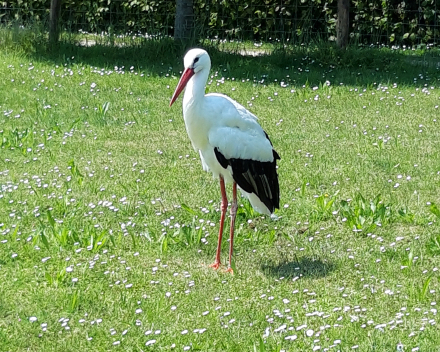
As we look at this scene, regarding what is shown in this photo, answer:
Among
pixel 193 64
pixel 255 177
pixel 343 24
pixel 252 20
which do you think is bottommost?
pixel 255 177

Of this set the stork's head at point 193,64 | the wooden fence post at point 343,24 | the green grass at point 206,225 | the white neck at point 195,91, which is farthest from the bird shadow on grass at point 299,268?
the wooden fence post at point 343,24

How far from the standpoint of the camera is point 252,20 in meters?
15.0

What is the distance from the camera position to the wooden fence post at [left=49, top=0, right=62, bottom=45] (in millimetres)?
12805

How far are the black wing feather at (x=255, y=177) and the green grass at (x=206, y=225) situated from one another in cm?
32

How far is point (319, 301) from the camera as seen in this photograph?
5059mm

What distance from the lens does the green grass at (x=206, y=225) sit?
4730 millimetres

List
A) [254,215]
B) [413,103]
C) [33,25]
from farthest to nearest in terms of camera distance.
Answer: [33,25] → [413,103] → [254,215]

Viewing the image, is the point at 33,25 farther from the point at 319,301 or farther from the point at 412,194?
the point at 319,301

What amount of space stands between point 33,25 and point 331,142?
645cm

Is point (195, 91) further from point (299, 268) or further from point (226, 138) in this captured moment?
point (299, 268)

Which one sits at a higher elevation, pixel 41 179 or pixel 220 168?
pixel 220 168

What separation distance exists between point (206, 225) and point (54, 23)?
767cm

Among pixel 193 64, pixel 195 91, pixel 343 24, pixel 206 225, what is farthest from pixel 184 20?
pixel 195 91

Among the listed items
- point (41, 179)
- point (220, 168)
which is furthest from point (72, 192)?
point (220, 168)
